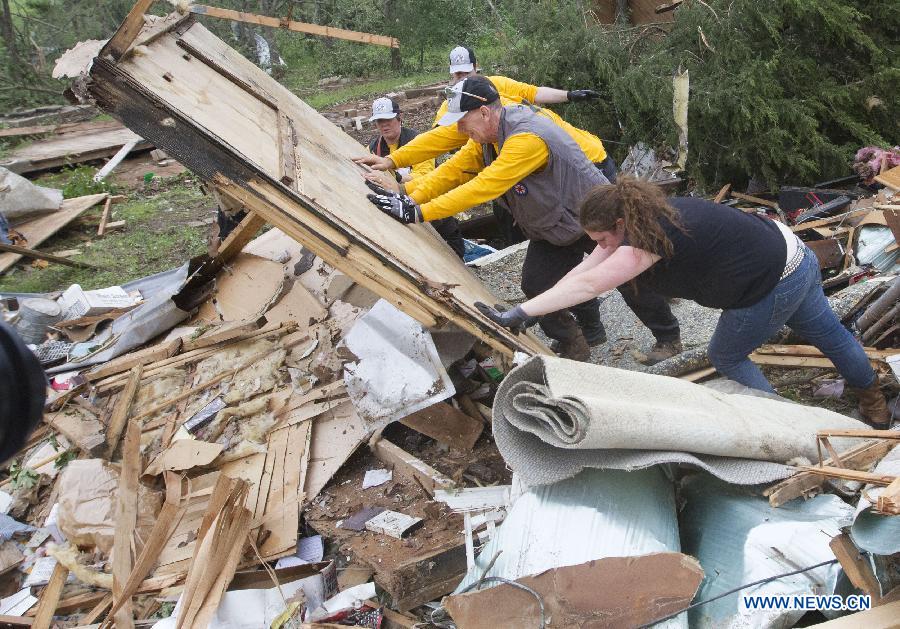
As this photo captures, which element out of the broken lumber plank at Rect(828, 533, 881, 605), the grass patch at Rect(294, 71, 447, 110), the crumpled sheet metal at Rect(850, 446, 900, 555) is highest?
the crumpled sheet metal at Rect(850, 446, 900, 555)

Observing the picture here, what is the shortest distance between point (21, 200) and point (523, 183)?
7.34 meters

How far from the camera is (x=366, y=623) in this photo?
2.84 m

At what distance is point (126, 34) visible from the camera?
255cm

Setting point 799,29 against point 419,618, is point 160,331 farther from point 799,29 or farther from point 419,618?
point 799,29

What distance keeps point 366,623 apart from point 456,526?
59cm

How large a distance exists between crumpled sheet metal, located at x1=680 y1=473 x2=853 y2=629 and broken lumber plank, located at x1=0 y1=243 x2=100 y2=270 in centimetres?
723

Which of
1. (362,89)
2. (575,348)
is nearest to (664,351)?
(575,348)

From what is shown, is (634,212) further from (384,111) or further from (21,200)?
(21,200)

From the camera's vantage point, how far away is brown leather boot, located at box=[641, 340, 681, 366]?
411 cm

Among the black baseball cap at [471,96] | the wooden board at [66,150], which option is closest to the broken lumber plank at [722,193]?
the black baseball cap at [471,96]

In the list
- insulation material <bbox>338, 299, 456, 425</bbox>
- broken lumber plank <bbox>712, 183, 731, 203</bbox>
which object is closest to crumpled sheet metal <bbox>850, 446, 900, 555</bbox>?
insulation material <bbox>338, 299, 456, 425</bbox>

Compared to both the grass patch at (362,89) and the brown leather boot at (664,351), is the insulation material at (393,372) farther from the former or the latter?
the grass patch at (362,89)

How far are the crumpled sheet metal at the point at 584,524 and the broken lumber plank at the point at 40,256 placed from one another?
270 inches

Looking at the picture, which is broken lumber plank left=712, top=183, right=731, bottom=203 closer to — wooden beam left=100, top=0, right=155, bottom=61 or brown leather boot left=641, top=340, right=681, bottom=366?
brown leather boot left=641, top=340, right=681, bottom=366
